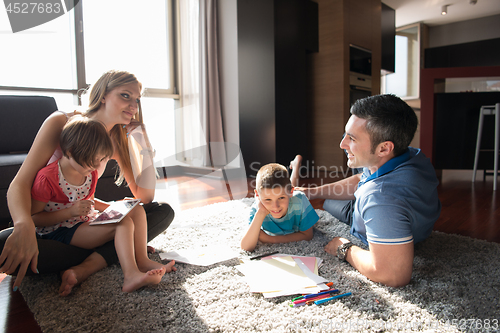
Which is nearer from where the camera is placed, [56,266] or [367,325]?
[367,325]

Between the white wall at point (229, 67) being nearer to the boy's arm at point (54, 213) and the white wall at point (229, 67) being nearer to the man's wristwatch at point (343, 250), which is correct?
the man's wristwatch at point (343, 250)

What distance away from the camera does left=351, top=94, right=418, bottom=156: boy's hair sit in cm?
113

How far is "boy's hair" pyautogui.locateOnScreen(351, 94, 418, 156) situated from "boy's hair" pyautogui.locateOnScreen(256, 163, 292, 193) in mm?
383

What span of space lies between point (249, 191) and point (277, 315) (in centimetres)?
201

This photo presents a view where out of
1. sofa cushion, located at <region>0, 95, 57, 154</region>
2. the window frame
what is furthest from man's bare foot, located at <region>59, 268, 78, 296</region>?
sofa cushion, located at <region>0, 95, 57, 154</region>

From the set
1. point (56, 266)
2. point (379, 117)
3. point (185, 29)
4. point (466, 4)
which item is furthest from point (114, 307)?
point (466, 4)

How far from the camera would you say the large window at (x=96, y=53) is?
125 inches

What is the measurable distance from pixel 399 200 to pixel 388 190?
0.04 metres

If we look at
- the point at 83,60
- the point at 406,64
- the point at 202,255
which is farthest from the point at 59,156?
the point at 406,64

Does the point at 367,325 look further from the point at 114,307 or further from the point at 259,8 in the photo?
the point at 259,8

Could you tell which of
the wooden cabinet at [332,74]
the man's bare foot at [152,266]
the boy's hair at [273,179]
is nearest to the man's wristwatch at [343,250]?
the boy's hair at [273,179]

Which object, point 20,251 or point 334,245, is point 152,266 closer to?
point 20,251

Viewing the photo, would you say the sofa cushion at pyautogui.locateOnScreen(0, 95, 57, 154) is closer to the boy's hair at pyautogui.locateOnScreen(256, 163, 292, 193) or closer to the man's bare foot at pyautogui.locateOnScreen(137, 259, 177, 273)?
the man's bare foot at pyautogui.locateOnScreen(137, 259, 177, 273)

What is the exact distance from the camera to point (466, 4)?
5.52 meters
